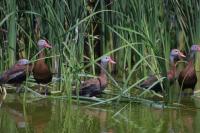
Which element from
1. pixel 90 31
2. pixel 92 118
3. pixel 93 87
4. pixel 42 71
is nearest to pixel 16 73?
pixel 42 71

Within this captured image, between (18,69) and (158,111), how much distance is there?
8.64 ft

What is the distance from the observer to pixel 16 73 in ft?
28.3

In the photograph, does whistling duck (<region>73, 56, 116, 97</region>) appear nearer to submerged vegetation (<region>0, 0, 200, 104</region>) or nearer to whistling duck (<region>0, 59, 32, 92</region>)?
submerged vegetation (<region>0, 0, 200, 104</region>)

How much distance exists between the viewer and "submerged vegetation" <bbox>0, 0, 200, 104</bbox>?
7.89m

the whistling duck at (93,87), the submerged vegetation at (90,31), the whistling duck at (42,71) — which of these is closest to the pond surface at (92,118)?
the submerged vegetation at (90,31)

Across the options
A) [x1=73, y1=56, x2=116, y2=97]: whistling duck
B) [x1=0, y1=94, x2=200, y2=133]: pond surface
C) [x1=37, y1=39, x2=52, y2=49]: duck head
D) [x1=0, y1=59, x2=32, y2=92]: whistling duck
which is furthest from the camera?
[x1=37, y1=39, x2=52, y2=49]: duck head

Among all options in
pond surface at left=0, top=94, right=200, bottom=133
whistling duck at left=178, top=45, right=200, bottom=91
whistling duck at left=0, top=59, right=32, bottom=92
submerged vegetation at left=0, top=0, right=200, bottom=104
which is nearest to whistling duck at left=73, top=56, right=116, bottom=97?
submerged vegetation at left=0, top=0, right=200, bottom=104

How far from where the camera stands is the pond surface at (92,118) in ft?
19.5

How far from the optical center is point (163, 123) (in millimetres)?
6234

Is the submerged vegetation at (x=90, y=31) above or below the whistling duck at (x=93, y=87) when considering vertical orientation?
above

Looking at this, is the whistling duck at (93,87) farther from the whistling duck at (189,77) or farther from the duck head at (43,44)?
the whistling duck at (189,77)

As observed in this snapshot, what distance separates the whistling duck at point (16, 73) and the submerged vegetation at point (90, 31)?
0.24 metres

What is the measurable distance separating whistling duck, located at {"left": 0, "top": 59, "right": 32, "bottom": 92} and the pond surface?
2.95 ft

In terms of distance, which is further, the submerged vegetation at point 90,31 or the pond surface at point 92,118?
the submerged vegetation at point 90,31
